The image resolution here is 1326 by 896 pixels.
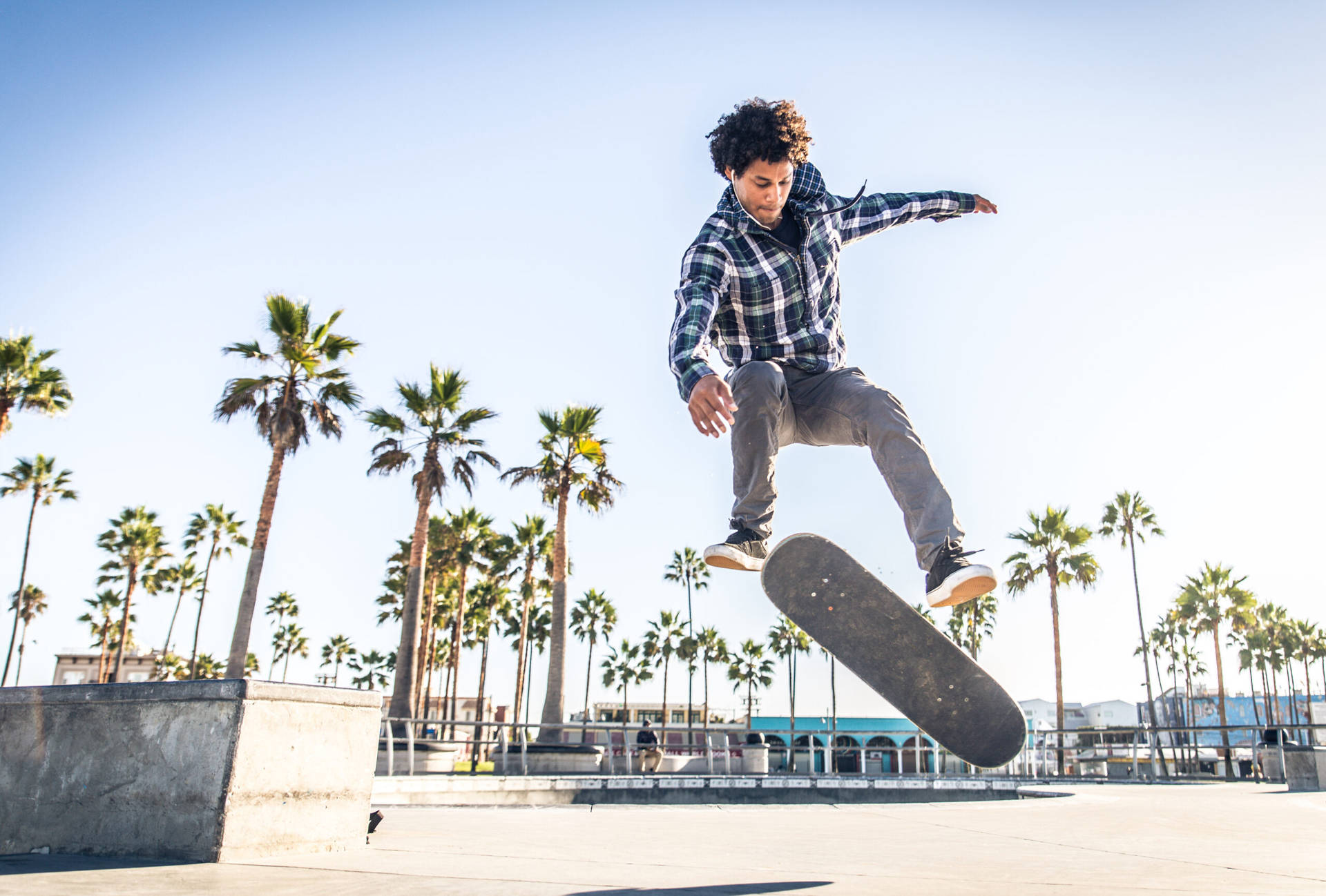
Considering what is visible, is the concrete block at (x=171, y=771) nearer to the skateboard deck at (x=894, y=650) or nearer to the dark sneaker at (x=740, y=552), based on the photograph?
the dark sneaker at (x=740, y=552)

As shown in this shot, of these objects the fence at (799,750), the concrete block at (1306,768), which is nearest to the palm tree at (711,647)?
the fence at (799,750)

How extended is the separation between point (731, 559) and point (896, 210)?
199 cm

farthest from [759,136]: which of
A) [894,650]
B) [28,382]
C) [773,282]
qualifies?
[28,382]

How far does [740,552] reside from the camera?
11.9 feet

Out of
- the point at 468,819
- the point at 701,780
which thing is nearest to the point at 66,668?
the point at 701,780

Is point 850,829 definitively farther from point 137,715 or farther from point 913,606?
point 137,715

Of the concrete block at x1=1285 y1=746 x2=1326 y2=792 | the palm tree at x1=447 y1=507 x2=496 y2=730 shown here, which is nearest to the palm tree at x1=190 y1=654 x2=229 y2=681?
the palm tree at x1=447 y1=507 x2=496 y2=730

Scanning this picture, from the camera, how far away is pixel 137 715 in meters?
3.28

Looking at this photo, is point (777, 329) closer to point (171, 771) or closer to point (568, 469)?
point (171, 771)

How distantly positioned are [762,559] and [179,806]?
8.20 ft

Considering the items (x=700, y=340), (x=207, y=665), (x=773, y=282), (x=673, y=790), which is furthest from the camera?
(x=207, y=665)

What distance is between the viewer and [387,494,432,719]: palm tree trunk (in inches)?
790

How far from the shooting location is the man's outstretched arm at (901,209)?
158 inches

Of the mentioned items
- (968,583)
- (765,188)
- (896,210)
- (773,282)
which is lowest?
(968,583)
